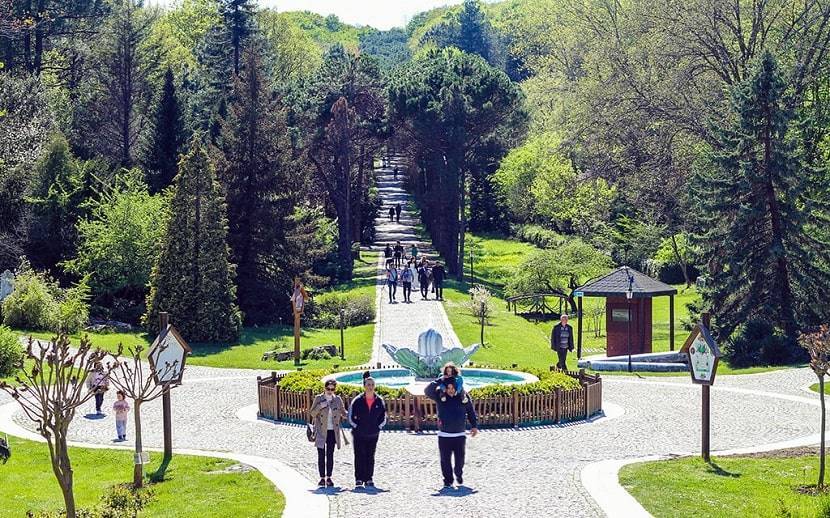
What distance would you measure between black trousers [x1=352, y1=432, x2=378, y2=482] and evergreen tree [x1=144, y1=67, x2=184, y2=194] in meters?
36.2

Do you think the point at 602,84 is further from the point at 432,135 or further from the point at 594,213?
the point at 594,213

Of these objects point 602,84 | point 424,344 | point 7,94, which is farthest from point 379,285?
point 424,344

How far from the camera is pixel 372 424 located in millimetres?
17562

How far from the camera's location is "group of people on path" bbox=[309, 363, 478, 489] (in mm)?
17328

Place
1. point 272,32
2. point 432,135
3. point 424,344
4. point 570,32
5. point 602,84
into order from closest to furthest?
point 424,344 → point 602,84 → point 432,135 → point 570,32 → point 272,32

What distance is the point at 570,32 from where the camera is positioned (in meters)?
87.0

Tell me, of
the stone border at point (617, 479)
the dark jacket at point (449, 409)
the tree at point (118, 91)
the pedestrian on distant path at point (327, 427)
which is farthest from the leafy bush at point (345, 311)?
the dark jacket at point (449, 409)

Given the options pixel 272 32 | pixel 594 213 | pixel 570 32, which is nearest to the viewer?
pixel 594 213

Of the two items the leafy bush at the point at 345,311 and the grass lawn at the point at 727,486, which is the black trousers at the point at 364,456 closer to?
the grass lawn at the point at 727,486

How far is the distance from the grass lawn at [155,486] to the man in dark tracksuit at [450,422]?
2.35 meters

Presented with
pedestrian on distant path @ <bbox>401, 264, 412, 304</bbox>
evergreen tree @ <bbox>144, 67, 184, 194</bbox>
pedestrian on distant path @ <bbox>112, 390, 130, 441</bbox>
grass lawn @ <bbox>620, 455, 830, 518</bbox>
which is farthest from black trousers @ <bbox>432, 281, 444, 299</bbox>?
grass lawn @ <bbox>620, 455, 830, 518</bbox>

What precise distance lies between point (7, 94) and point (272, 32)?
5574 cm

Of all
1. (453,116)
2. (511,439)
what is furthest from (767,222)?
(453,116)

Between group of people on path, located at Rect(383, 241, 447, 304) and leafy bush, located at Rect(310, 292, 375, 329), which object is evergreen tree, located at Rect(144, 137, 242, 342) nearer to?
leafy bush, located at Rect(310, 292, 375, 329)
